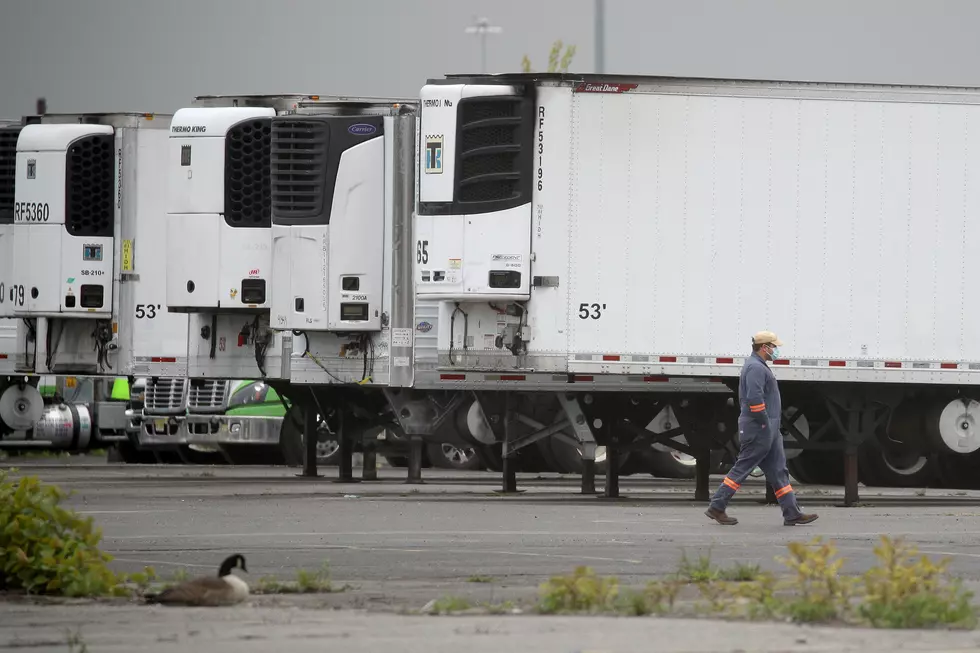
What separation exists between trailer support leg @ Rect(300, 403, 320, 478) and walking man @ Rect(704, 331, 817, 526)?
837 cm

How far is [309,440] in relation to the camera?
24094mm

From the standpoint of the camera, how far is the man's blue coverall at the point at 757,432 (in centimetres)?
1625

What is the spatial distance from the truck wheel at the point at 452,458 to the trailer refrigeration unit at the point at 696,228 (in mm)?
8067

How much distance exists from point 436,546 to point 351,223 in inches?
307

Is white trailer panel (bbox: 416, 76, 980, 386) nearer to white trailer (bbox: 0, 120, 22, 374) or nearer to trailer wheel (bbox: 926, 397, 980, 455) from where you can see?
trailer wheel (bbox: 926, 397, 980, 455)

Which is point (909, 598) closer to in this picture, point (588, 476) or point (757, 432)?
point (757, 432)

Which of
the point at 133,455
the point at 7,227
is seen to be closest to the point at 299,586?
the point at 7,227

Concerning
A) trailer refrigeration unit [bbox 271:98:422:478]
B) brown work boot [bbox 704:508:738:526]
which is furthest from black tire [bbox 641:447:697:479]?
brown work boot [bbox 704:508:738:526]

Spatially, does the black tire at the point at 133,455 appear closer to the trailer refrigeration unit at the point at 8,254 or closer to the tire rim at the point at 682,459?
the trailer refrigeration unit at the point at 8,254

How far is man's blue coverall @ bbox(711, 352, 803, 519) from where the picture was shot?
16.2 metres

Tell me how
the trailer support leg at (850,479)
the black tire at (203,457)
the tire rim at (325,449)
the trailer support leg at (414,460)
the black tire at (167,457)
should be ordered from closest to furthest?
the trailer support leg at (850,479) < the trailer support leg at (414,460) < the tire rim at (325,449) < the black tire at (203,457) < the black tire at (167,457)

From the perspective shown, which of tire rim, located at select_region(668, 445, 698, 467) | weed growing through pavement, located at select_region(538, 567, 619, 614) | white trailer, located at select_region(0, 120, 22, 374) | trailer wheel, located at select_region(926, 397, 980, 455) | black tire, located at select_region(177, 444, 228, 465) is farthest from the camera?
black tire, located at select_region(177, 444, 228, 465)

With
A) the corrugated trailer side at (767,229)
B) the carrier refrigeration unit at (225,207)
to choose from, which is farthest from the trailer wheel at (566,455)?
the corrugated trailer side at (767,229)

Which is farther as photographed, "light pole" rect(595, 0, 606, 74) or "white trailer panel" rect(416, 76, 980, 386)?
"light pole" rect(595, 0, 606, 74)
